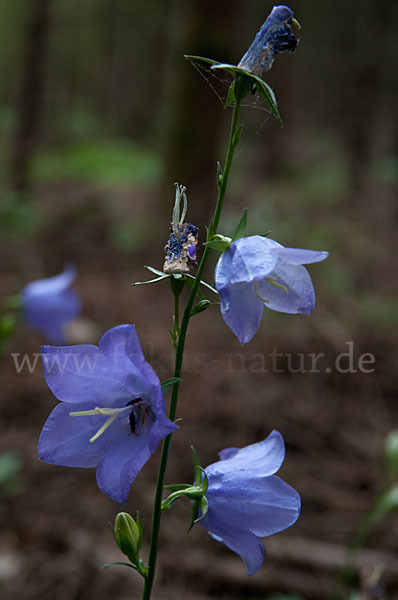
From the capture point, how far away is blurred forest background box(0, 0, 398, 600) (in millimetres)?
2445

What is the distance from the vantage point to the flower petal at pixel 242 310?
115 centimetres

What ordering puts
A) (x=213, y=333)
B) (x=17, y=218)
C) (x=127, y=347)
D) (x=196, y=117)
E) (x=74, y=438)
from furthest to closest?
(x=17, y=218), (x=196, y=117), (x=213, y=333), (x=74, y=438), (x=127, y=347)

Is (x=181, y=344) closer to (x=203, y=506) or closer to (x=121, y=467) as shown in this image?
(x=121, y=467)

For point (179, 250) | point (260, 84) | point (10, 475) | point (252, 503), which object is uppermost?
point (260, 84)

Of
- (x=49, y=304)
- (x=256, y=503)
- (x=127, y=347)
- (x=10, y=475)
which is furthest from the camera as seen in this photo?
(x=49, y=304)

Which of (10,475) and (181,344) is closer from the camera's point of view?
(181,344)

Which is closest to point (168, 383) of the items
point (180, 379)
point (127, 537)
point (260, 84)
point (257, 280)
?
point (180, 379)

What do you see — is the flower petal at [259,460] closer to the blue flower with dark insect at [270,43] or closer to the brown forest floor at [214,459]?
the blue flower with dark insect at [270,43]

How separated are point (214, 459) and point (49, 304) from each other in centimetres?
131

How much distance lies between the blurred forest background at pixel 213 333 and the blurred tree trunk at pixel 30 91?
2 cm

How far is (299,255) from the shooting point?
1.18 meters

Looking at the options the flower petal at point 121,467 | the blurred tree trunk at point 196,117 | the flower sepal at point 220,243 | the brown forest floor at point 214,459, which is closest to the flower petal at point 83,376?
the flower petal at point 121,467

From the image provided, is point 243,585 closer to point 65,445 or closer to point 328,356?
point 65,445

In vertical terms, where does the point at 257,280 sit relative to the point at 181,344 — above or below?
above
